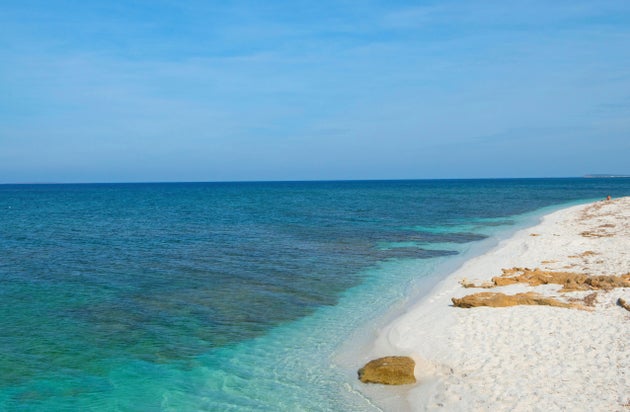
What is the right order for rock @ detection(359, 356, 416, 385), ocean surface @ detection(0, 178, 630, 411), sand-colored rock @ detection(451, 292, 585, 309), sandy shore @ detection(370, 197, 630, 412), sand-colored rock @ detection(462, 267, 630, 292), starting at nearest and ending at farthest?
sandy shore @ detection(370, 197, 630, 412) → ocean surface @ detection(0, 178, 630, 411) → rock @ detection(359, 356, 416, 385) → sand-colored rock @ detection(451, 292, 585, 309) → sand-colored rock @ detection(462, 267, 630, 292)

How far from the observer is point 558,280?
20266mm

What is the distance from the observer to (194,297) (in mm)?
20516

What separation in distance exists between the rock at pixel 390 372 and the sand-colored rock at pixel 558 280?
9.37 meters

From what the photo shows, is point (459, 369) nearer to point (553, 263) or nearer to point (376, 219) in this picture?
point (553, 263)

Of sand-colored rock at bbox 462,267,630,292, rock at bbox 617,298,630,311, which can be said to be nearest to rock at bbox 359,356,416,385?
rock at bbox 617,298,630,311

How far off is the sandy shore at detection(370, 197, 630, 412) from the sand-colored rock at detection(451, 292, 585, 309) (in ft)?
1.10

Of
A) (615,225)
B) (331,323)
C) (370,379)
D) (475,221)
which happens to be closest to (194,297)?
(331,323)

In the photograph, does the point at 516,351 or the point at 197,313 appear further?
the point at 197,313

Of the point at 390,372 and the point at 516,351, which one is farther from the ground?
the point at 516,351

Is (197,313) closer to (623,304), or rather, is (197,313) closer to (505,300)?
(505,300)

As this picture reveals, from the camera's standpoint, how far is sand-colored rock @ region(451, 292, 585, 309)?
665 inches

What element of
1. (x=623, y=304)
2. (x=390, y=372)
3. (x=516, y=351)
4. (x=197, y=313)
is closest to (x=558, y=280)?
(x=623, y=304)

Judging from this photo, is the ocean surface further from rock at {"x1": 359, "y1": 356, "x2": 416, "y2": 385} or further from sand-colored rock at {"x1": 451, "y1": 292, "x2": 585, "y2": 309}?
sand-colored rock at {"x1": 451, "y1": 292, "x2": 585, "y2": 309}

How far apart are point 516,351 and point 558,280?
8649 millimetres
